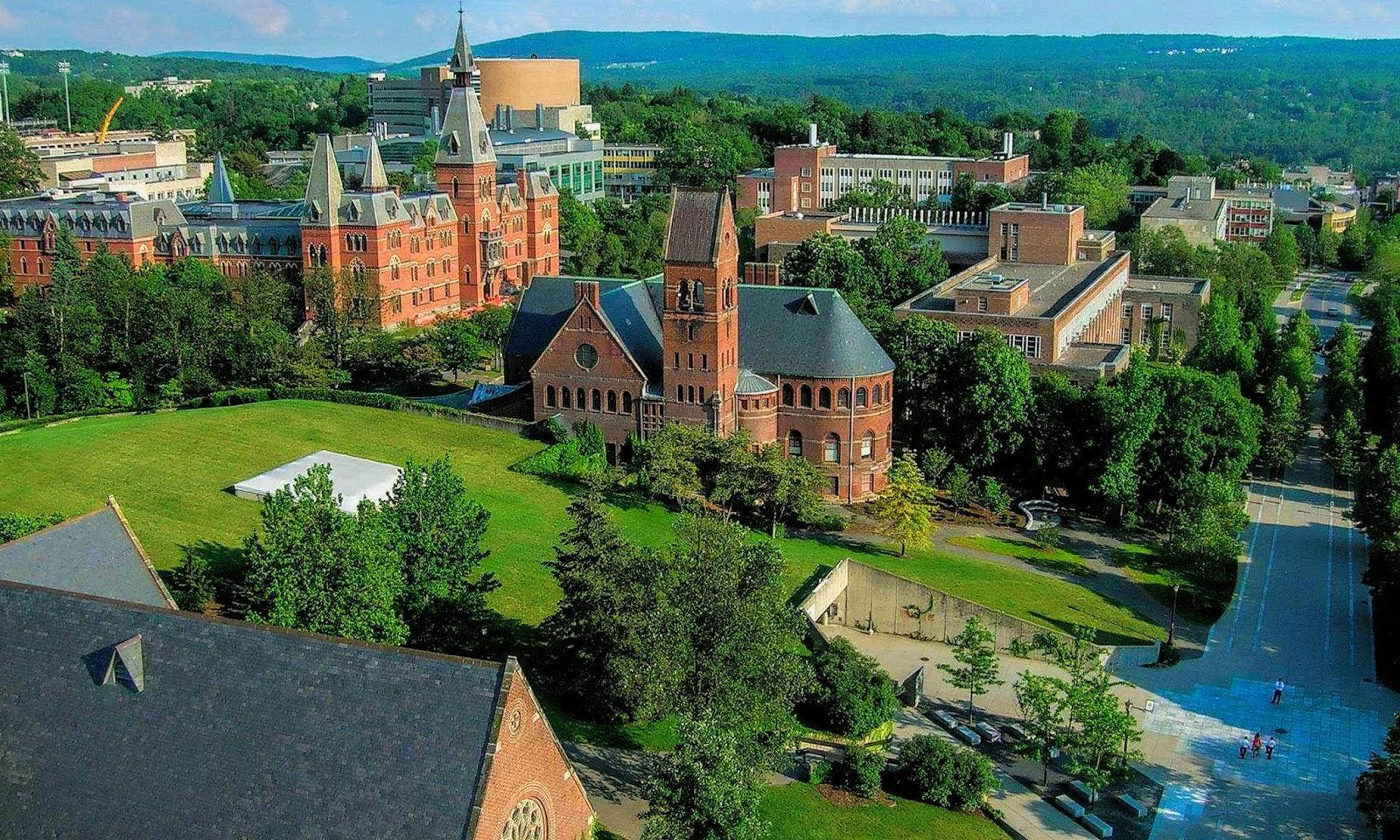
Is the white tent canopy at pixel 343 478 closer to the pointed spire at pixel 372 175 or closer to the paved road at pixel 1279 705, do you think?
the paved road at pixel 1279 705

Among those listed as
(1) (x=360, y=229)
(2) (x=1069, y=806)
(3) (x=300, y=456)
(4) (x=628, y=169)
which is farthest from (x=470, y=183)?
(4) (x=628, y=169)

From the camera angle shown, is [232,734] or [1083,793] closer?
[232,734]

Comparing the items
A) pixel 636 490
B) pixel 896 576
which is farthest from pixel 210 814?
pixel 636 490

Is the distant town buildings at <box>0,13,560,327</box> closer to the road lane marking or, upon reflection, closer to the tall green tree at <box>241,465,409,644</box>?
the tall green tree at <box>241,465,409,644</box>

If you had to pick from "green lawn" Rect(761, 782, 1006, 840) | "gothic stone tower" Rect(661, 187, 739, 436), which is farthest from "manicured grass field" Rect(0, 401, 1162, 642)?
"green lawn" Rect(761, 782, 1006, 840)

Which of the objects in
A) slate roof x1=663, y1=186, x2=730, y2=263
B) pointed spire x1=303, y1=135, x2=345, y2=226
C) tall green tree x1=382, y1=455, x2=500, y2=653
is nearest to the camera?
tall green tree x1=382, y1=455, x2=500, y2=653

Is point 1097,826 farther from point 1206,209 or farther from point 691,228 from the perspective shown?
point 1206,209

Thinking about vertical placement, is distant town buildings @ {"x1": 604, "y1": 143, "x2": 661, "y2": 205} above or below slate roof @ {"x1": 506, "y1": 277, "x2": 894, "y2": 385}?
above
